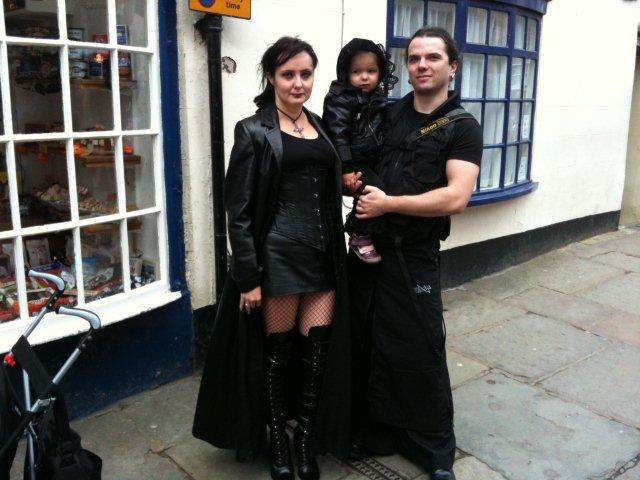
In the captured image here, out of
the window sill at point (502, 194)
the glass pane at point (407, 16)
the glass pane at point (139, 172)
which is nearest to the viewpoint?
the glass pane at point (139, 172)

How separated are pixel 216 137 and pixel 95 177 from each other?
717 mm

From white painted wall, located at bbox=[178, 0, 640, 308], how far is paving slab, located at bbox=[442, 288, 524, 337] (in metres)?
0.49

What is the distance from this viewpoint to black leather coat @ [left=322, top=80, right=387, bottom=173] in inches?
111

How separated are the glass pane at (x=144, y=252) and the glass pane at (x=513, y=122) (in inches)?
155

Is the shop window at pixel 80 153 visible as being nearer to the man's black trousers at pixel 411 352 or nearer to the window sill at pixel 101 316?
the window sill at pixel 101 316

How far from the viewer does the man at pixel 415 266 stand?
2.73m

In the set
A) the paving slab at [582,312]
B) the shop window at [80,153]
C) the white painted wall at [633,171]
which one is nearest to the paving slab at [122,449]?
the shop window at [80,153]

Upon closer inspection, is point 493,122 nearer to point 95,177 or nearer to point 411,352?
point 411,352

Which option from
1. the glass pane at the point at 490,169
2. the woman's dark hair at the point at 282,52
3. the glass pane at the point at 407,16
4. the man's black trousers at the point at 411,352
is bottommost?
the man's black trousers at the point at 411,352

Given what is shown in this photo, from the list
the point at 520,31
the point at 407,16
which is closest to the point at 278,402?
the point at 407,16

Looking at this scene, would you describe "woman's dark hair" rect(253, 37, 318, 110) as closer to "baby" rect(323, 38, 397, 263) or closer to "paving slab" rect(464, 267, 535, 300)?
"baby" rect(323, 38, 397, 263)

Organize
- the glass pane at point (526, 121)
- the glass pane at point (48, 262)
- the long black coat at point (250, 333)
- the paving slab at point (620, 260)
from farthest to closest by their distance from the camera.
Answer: the paving slab at point (620, 260)
the glass pane at point (526, 121)
the glass pane at point (48, 262)
the long black coat at point (250, 333)

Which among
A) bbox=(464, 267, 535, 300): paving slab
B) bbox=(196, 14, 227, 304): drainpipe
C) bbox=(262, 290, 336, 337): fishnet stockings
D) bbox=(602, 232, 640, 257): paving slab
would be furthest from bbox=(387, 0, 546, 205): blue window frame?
bbox=(262, 290, 336, 337): fishnet stockings

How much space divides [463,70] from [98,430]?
426cm
